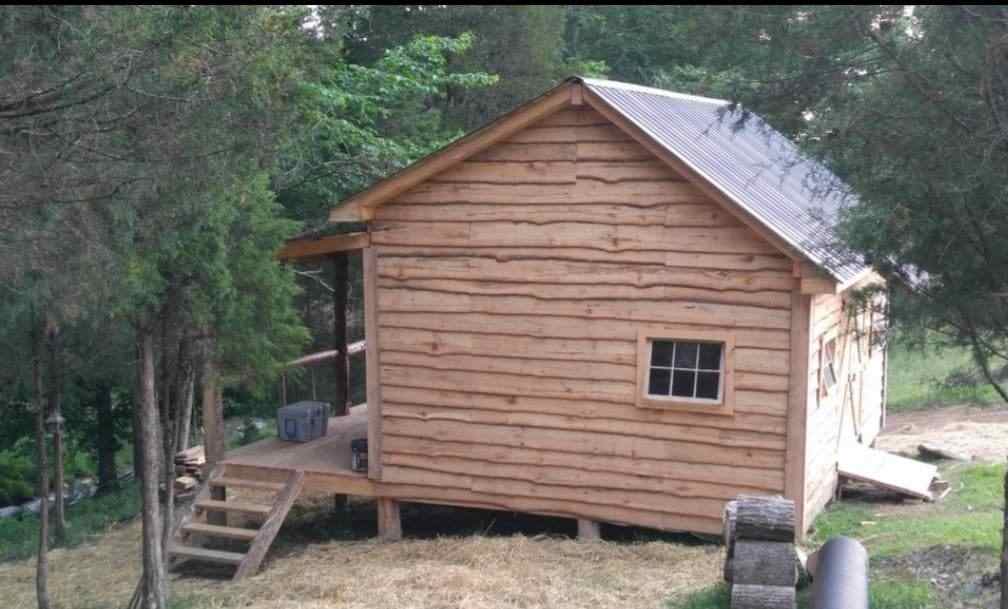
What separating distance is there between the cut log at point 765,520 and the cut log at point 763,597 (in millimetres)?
368

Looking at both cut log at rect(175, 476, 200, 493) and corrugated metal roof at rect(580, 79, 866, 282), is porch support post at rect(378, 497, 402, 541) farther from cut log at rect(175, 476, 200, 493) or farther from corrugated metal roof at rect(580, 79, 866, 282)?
corrugated metal roof at rect(580, 79, 866, 282)

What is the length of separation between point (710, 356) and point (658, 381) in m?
0.58

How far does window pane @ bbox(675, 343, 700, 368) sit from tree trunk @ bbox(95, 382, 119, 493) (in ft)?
36.2

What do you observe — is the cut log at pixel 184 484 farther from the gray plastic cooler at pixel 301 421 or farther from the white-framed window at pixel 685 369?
the white-framed window at pixel 685 369

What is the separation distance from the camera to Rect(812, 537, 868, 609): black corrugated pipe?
777 centimetres

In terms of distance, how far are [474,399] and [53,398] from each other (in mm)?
4957

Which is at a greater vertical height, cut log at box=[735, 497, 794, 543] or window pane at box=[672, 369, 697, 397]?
window pane at box=[672, 369, 697, 397]

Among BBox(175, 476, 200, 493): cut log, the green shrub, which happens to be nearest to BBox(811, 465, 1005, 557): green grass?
BBox(175, 476, 200, 493): cut log

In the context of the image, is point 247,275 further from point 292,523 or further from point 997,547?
point 997,547

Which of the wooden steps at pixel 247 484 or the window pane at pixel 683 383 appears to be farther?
the wooden steps at pixel 247 484

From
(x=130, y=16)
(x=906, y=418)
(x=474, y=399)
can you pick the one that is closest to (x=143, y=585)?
(x=474, y=399)

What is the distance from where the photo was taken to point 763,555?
8461 millimetres

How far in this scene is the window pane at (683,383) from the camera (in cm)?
→ 1148

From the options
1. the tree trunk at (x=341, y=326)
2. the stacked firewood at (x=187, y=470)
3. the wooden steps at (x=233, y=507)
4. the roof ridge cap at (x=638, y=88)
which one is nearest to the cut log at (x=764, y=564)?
the roof ridge cap at (x=638, y=88)
